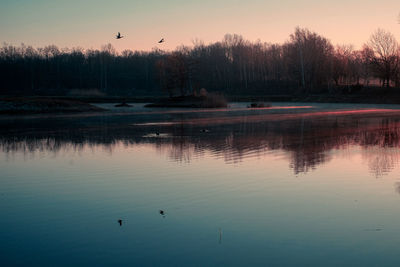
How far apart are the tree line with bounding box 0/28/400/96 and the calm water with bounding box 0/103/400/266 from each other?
55697mm

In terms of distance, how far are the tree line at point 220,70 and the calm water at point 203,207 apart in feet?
183

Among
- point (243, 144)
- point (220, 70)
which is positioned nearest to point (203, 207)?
point (243, 144)

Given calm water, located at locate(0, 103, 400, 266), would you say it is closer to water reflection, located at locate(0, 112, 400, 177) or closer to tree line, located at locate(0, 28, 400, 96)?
water reflection, located at locate(0, 112, 400, 177)

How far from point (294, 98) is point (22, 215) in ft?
261

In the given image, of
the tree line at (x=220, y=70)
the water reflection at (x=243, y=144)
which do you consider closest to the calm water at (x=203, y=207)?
the water reflection at (x=243, y=144)

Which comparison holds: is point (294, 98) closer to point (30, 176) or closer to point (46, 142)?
point (46, 142)

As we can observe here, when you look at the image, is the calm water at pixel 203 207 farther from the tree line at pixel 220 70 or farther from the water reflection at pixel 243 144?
the tree line at pixel 220 70

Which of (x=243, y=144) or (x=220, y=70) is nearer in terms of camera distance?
(x=243, y=144)

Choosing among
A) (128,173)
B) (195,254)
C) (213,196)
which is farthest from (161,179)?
(195,254)

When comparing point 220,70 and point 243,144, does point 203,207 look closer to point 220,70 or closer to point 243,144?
point 243,144

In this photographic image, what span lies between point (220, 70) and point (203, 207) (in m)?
140

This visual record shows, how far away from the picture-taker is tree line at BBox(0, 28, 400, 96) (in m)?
82.3

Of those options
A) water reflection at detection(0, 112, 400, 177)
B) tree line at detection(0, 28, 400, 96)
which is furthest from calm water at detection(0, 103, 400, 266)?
tree line at detection(0, 28, 400, 96)

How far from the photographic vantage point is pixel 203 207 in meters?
8.88
